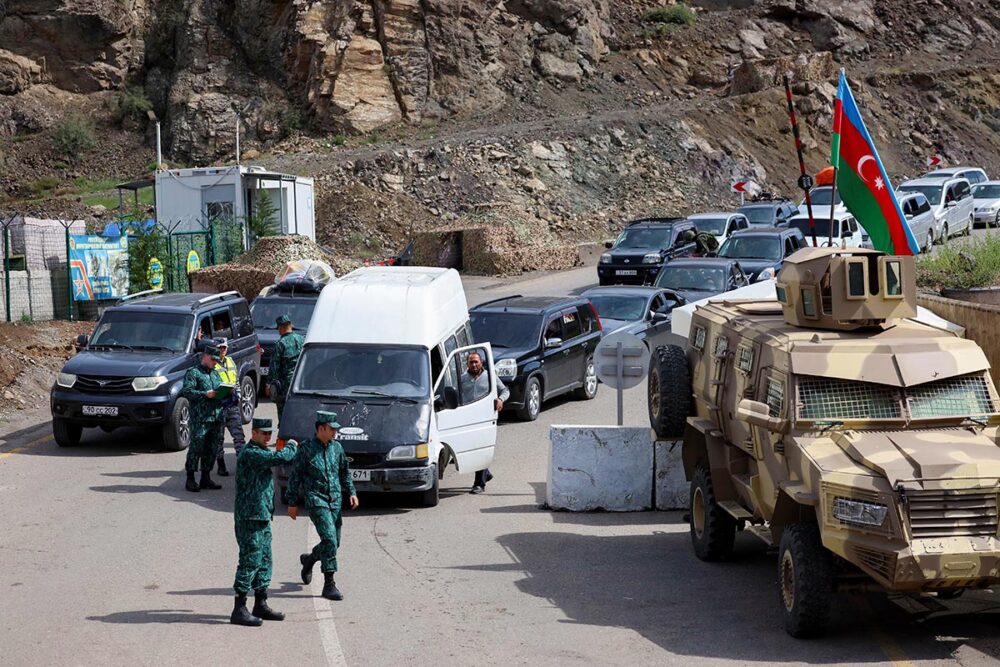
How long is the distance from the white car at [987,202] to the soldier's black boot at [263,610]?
33646 mm

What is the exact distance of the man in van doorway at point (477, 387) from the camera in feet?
49.5

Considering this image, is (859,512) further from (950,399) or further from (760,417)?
(950,399)

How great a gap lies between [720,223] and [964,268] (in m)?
12.7


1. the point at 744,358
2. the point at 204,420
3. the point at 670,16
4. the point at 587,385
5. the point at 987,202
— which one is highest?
the point at 670,16

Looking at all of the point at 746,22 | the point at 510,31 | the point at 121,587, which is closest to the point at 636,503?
the point at 121,587

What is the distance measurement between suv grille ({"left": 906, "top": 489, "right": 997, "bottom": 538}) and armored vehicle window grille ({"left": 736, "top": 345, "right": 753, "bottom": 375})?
2.37 metres

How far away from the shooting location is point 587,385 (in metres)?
21.4

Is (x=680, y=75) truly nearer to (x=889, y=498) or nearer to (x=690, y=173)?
(x=690, y=173)

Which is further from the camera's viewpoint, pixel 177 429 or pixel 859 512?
pixel 177 429

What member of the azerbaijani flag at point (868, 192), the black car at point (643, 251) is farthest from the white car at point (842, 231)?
the azerbaijani flag at point (868, 192)

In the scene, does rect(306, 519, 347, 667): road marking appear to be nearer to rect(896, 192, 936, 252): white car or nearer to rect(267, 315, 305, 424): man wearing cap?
rect(267, 315, 305, 424): man wearing cap

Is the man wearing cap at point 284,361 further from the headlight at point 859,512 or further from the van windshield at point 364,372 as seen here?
the headlight at point 859,512

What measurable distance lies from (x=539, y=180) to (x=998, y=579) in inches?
1723

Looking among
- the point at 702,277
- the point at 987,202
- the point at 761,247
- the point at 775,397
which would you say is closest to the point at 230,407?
the point at 775,397
